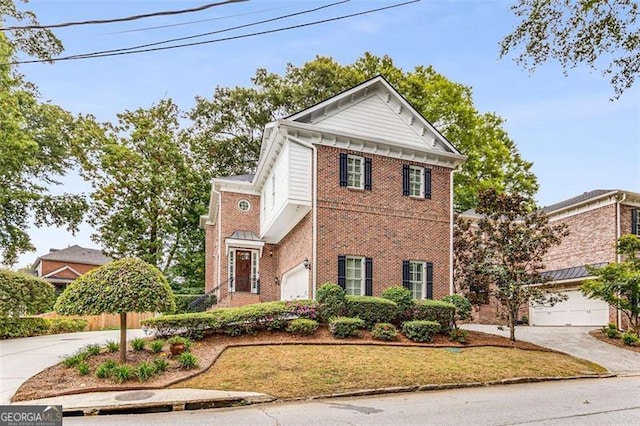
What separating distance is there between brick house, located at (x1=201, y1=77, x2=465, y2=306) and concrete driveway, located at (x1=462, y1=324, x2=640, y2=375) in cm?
409

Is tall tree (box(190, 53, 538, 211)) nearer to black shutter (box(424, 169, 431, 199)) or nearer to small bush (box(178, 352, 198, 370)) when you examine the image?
black shutter (box(424, 169, 431, 199))

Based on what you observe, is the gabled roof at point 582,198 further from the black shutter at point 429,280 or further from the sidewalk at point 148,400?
the sidewalk at point 148,400

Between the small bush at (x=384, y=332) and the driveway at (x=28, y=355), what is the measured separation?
27.8ft

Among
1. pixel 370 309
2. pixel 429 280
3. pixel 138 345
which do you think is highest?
pixel 429 280

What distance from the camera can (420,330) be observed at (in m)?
14.6

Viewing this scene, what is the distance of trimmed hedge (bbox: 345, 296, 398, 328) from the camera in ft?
49.0

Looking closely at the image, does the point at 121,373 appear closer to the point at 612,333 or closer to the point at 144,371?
the point at 144,371

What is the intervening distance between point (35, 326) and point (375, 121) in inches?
592

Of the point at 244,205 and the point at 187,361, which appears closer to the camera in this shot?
the point at 187,361

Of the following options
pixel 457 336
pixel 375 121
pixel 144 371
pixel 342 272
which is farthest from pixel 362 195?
pixel 144 371

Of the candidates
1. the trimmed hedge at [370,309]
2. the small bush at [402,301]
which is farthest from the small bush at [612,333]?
the trimmed hedge at [370,309]

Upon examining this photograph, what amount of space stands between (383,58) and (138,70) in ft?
89.7

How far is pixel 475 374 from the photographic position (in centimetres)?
1155

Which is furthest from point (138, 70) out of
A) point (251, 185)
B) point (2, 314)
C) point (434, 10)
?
point (251, 185)
